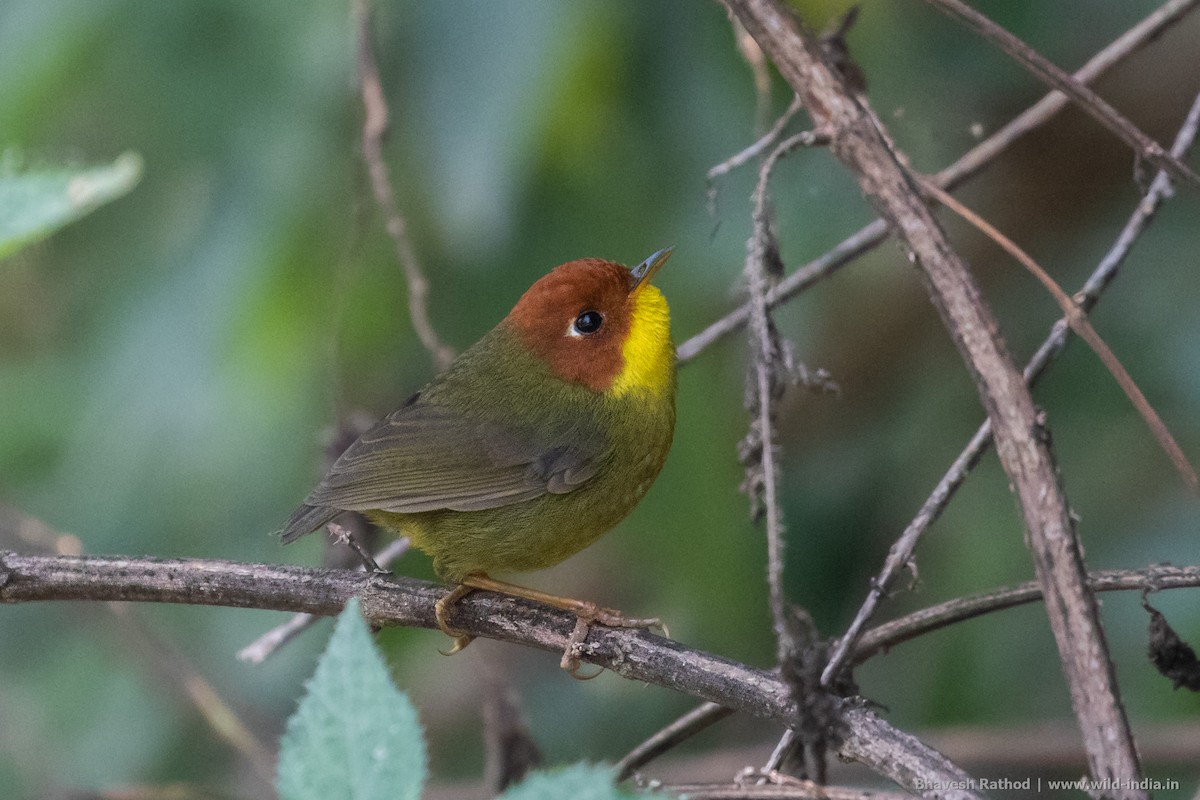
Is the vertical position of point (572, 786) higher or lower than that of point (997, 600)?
lower

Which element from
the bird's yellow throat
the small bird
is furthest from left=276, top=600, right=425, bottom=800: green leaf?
the bird's yellow throat

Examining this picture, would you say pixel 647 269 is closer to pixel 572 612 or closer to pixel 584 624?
pixel 572 612

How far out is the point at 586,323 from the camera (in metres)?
3.62

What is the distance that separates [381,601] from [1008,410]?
5.14 feet

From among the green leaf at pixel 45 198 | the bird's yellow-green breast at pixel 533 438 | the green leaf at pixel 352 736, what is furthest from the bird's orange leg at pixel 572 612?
the green leaf at pixel 45 198

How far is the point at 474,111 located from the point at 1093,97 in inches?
62.5

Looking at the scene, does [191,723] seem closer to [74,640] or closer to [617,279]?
[74,640]

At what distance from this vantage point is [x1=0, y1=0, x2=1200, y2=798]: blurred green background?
11.4 ft

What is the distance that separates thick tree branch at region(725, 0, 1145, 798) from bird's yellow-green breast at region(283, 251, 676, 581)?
1.36m

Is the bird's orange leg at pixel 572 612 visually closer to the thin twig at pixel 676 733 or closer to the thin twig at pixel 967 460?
the thin twig at pixel 676 733

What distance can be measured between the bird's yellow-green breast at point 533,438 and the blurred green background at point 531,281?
0.88 feet

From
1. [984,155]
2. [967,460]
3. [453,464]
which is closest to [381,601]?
[453,464]

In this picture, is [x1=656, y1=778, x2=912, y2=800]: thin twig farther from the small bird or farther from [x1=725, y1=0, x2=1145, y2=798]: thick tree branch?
the small bird

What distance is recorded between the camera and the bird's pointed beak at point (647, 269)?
3.63 m
